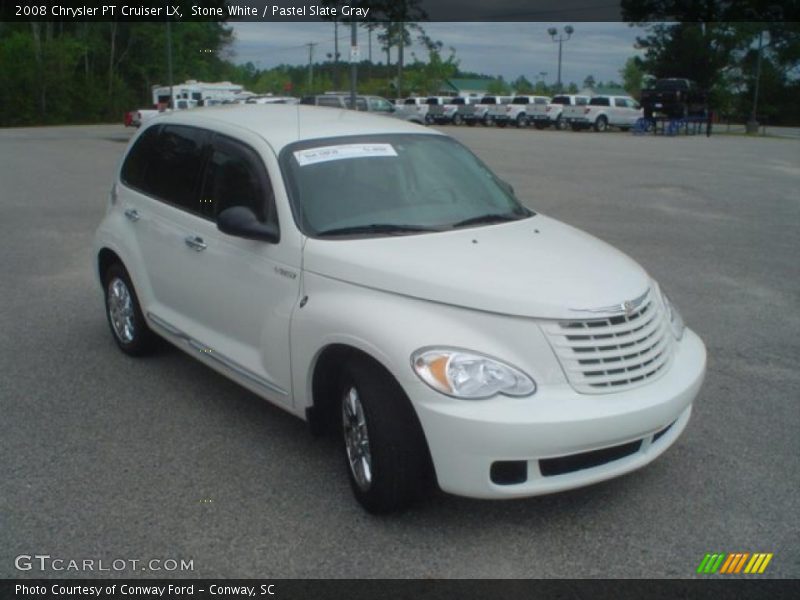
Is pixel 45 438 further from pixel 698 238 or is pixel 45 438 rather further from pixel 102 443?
pixel 698 238

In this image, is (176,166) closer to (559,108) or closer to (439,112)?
(559,108)

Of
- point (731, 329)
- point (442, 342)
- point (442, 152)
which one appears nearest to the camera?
point (442, 342)

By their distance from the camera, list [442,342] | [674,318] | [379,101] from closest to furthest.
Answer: [442,342]
[674,318]
[379,101]

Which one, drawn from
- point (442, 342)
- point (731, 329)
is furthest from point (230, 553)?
point (731, 329)

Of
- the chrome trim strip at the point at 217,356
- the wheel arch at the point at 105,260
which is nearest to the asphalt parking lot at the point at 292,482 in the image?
the chrome trim strip at the point at 217,356

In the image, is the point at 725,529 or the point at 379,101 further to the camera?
the point at 379,101

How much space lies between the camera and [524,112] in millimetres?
51125

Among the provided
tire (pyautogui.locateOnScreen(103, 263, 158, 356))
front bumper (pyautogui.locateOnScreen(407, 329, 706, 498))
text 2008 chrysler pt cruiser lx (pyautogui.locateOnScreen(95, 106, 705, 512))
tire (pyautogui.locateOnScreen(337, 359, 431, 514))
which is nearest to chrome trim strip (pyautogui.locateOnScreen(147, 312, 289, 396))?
text 2008 chrysler pt cruiser lx (pyautogui.locateOnScreen(95, 106, 705, 512))

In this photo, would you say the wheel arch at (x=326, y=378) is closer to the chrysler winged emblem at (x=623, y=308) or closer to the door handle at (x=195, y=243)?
the chrysler winged emblem at (x=623, y=308)

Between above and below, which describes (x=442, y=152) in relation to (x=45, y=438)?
above

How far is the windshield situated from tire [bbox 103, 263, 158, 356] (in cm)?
199

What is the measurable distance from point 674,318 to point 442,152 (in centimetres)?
175

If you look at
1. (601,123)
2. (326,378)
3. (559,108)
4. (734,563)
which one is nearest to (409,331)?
(326,378)

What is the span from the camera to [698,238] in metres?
11.6
